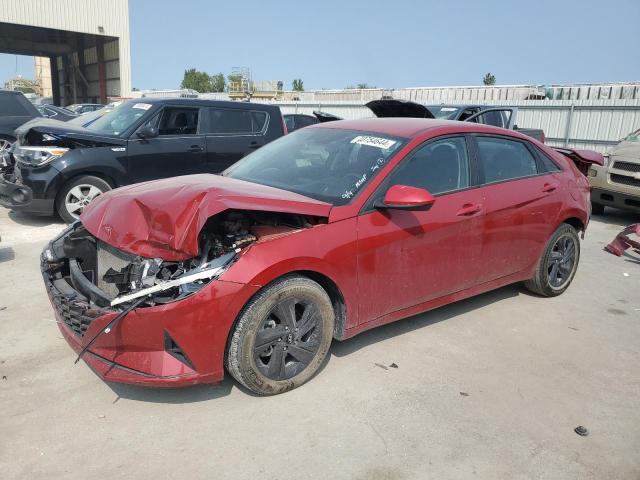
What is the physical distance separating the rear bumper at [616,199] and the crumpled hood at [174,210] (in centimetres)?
727

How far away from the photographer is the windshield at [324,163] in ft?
12.1

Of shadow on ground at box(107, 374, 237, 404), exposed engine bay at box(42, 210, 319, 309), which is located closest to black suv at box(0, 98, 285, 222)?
exposed engine bay at box(42, 210, 319, 309)

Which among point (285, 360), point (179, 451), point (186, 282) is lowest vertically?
point (179, 451)

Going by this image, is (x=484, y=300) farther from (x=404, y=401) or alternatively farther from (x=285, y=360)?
(x=285, y=360)

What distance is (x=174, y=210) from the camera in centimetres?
306

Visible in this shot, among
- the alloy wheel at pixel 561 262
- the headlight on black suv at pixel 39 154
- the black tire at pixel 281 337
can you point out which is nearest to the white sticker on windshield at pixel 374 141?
the black tire at pixel 281 337

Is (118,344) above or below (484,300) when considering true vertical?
above

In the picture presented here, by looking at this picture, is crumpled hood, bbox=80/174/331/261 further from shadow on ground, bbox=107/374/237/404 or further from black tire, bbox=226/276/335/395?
shadow on ground, bbox=107/374/237/404

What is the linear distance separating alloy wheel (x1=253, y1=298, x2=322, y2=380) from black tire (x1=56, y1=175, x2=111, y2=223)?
5052mm

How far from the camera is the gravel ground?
2.69 m

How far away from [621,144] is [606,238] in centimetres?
273

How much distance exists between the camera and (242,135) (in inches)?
329

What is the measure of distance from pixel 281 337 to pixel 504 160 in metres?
2.61

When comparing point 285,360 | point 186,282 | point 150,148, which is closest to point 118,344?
point 186,282
